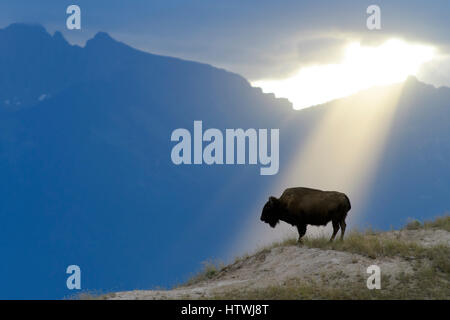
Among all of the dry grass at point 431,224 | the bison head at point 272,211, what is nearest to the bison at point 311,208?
the bison head at point 272,211

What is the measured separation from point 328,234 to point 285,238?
1.76m

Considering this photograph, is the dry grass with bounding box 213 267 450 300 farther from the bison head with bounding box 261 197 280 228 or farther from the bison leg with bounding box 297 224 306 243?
the bison head with bounding box 261 197 280 228

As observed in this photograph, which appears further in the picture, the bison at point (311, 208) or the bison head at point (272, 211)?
the bison head at point (272, 211)

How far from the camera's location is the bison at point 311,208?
22547mm

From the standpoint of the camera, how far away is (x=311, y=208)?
22.7m

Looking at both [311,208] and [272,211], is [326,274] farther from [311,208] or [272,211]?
[272,211]

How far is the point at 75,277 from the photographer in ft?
72.0

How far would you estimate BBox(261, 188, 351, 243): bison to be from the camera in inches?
888

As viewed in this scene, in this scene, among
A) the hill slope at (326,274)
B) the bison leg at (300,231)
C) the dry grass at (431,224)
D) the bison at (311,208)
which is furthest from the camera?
the dry grass at (431,224)

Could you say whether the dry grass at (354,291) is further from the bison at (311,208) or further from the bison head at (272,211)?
the bison head at (272,211)

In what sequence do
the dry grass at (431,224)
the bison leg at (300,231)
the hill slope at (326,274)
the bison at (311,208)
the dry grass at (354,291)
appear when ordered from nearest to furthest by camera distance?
the dry grass at (354,291)
the hill slope at (326,274)
the bison at (311,208)
the bison leg at (300,231)
the dry grass at (431,224)

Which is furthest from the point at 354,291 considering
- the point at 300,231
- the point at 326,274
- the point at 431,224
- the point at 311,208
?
the point at 431,224

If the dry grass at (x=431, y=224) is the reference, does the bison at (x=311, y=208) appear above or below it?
above
